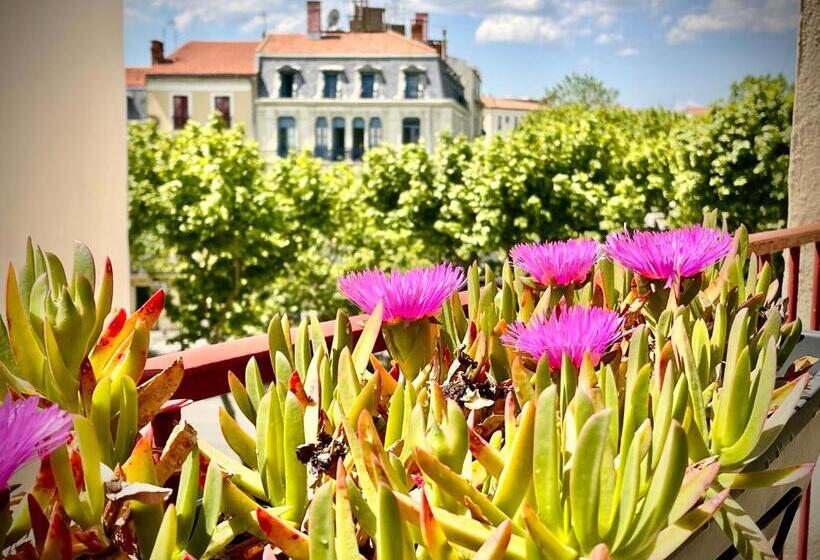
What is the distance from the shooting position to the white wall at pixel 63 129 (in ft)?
7.22

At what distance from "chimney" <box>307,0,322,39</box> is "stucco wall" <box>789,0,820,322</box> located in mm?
42984

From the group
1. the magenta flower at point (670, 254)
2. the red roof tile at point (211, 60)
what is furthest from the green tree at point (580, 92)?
the magenta flower at point (670, 254)

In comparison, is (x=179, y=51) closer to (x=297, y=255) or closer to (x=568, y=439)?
(x=297, y=255)

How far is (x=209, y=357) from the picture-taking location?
88 cm

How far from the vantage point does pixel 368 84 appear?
43.7 metres

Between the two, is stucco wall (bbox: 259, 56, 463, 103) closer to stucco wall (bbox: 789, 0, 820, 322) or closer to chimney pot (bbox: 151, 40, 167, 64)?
chimney pot (bbox: 151, 40, 167, 64)

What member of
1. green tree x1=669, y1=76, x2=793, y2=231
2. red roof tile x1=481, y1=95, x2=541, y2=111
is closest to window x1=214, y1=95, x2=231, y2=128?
red roof tile x1=481, y1=95, x2=541, y2=111

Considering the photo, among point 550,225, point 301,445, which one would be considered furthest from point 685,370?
point 550,225

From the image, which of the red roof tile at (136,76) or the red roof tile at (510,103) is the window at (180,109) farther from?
the red roof tile at (510,103)

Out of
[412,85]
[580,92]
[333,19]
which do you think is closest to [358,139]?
[412,85]

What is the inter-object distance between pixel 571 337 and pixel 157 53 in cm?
4443

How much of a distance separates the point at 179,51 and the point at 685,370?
149ft

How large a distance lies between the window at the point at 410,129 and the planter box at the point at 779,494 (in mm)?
43755

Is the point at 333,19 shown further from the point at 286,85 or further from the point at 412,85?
the point at 412,85
